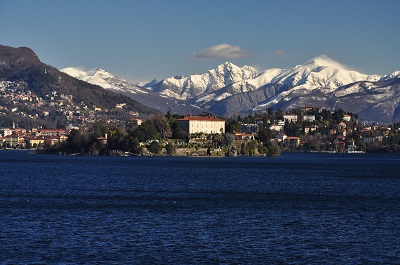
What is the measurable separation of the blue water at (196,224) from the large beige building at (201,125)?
106 meters

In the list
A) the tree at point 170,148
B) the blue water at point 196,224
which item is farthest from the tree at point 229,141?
the blue water at point 196,224

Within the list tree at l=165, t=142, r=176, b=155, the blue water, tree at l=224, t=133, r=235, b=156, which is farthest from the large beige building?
the blue water

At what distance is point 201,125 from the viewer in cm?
18800

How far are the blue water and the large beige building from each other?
106 meters

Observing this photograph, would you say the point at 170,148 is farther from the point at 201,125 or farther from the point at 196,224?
the point at 196,224

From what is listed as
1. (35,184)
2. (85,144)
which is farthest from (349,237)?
(85,144)

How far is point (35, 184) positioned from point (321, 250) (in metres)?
43.3

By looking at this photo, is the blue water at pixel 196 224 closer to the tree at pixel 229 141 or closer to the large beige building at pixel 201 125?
the tree at pixel 229 141

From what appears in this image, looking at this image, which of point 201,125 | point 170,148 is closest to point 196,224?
point 170,148

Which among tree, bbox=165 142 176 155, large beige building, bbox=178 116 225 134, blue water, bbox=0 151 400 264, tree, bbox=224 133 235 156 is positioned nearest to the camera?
blue water, bbox=0 151 400 264

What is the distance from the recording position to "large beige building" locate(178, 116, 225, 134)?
184950 mm

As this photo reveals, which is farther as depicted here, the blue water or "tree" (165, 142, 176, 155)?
"tree" (165, 142, 176, 155)

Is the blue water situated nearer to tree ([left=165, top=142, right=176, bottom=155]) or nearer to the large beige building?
tree ([left=165, top=142, right=176, bottom=155])

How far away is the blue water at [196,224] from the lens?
37.2 m
